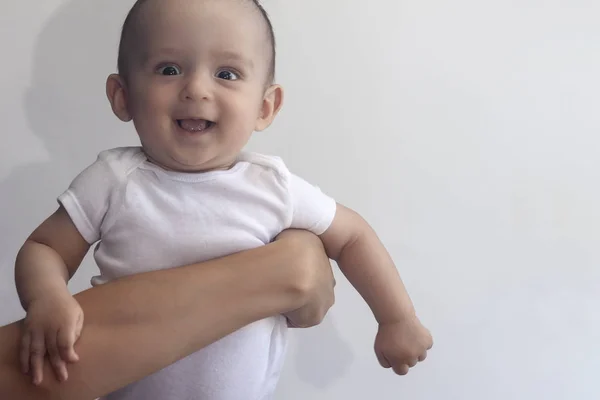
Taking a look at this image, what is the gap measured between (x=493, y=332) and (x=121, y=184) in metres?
0.77

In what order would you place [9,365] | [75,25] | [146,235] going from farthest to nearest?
1. [75,25]
2. [146,235]
3. [9,365]

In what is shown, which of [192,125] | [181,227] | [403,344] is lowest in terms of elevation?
[403,344]

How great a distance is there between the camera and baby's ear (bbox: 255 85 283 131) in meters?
0.73

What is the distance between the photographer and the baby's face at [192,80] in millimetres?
644

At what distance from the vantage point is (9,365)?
557mm

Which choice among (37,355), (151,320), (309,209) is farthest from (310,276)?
(37,355)

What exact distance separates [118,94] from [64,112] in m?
0.41

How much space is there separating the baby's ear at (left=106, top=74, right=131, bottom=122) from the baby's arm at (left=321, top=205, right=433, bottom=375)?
28 centimetres

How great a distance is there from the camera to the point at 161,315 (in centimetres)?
59

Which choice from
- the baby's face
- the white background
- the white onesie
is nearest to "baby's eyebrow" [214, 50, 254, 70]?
the baby's face

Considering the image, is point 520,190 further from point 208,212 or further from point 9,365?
point 9,365

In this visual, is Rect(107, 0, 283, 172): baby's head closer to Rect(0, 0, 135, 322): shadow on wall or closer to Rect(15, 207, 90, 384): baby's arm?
Rect(15, 207, 90, 384): baby's arm

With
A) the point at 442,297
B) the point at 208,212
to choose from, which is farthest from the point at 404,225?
the point at 208,212

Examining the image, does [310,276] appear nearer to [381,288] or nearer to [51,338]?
[381,288]
